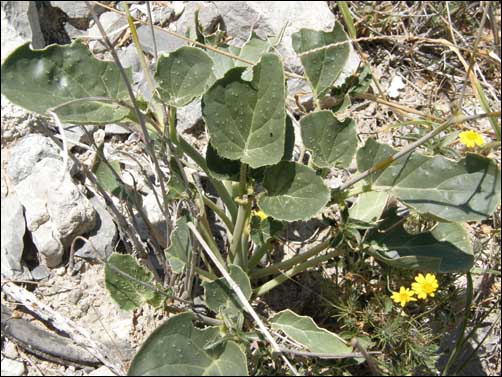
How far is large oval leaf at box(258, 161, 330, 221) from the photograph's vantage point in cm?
144

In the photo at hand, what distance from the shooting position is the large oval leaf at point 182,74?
141 centimetres

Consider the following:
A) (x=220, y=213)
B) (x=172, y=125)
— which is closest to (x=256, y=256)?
(x=220, y=213)

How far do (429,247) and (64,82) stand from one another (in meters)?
1.07

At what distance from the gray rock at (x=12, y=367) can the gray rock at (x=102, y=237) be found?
1.16ft

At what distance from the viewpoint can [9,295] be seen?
1756mm

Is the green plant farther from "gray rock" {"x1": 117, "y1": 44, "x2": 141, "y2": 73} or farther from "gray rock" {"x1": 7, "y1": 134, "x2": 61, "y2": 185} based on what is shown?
"gray rock" {"x1": 117, "y1": 44, "x2": 141, "y2": 73}

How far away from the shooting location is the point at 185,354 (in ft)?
4.62

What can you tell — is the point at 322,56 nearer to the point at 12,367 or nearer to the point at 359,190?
the point at 359,190

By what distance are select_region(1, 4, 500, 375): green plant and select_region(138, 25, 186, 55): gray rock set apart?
720 millimetres

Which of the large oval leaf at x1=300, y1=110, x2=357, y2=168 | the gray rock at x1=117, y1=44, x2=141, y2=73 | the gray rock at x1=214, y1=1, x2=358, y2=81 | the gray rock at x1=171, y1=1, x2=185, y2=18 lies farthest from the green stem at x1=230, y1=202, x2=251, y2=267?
the gray rock at x1=171, y1=1, x2=185, y2=18

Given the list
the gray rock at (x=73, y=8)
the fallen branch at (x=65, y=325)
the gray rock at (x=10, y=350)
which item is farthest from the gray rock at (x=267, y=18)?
the gray rock at (x=10, y=350)

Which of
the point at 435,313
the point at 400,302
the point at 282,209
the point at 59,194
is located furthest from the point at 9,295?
the point at 435,313

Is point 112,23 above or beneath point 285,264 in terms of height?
above

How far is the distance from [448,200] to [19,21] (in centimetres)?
150
